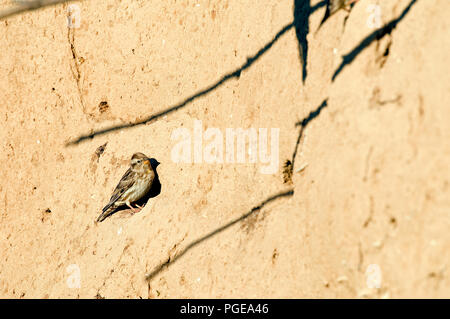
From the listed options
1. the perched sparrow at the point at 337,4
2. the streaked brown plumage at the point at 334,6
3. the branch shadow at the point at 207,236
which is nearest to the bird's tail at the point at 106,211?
Result: the branch shadow at the point at 207,236

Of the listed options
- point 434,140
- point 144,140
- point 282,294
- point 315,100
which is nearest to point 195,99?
point 144,140

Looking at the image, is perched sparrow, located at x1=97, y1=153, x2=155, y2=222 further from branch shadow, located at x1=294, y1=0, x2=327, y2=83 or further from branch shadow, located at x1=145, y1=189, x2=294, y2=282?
branch shadow, located at x1=294, y1=0, x2=327, y2=83

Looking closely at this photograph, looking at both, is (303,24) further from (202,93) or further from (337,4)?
(202,93)

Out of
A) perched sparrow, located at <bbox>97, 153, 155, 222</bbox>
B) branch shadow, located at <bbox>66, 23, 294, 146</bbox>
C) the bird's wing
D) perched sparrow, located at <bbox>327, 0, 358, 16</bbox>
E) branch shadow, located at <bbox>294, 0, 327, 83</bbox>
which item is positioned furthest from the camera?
the bird's wing

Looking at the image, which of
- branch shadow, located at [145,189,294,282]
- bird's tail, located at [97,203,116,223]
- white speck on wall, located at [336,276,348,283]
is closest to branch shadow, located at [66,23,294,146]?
bird's tail, located at [97,203,116,223]

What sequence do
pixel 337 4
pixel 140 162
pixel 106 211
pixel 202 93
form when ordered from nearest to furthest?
pixel 337 4 → pixel 202 93 → pixel 140 162 → pixel 106 211

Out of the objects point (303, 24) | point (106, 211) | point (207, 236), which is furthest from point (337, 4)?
point (106, 211)

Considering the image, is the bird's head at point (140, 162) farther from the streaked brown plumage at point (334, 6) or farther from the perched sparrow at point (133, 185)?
the streaked brown plumage at point (334, 6)
